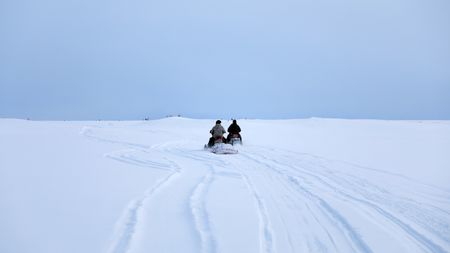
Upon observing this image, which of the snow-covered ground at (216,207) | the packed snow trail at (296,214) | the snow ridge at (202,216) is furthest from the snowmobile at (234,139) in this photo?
the snow ridge at (202,216)

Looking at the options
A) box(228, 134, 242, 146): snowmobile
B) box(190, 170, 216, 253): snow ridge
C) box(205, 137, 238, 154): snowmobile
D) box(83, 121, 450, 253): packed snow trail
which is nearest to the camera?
box(190, 170, 216, 253): snow ridge

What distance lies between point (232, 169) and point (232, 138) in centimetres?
783

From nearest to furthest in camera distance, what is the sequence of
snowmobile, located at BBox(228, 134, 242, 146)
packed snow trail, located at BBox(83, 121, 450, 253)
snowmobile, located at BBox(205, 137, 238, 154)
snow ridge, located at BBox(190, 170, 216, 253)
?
snow ridge, located at BBox(190, 170, 216, 253), packed snow trail, located at BBox(83, 121, 450, 253), snowmobile, located at BBox(205, 137, 238, 154), snowmobile, located at BBox(228, 134, 242, 146)

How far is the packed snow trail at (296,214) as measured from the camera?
4.77m

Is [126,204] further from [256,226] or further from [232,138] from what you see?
[232,138]

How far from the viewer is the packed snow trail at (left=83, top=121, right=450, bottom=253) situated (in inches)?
188

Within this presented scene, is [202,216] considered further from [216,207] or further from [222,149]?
[222,149]

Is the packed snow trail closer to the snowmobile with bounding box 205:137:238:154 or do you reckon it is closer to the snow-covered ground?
the snow-covered ground

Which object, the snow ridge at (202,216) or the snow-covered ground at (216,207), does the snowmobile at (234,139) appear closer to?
the snow-covered ground at (216,207)

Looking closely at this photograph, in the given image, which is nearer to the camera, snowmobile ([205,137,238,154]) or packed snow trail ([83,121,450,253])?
packed snow trail ([83,121,450,253])

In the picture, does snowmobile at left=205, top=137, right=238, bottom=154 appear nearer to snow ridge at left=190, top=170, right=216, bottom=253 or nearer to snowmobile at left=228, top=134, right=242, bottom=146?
snowmobile at left=228, top=134, right=242, bottom=146

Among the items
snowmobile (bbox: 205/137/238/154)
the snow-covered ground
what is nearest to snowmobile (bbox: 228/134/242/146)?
snowmobile (bbox: 205/137/238/154)

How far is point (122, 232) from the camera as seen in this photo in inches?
189

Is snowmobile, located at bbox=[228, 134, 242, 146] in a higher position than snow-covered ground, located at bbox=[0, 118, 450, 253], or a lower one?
higher
